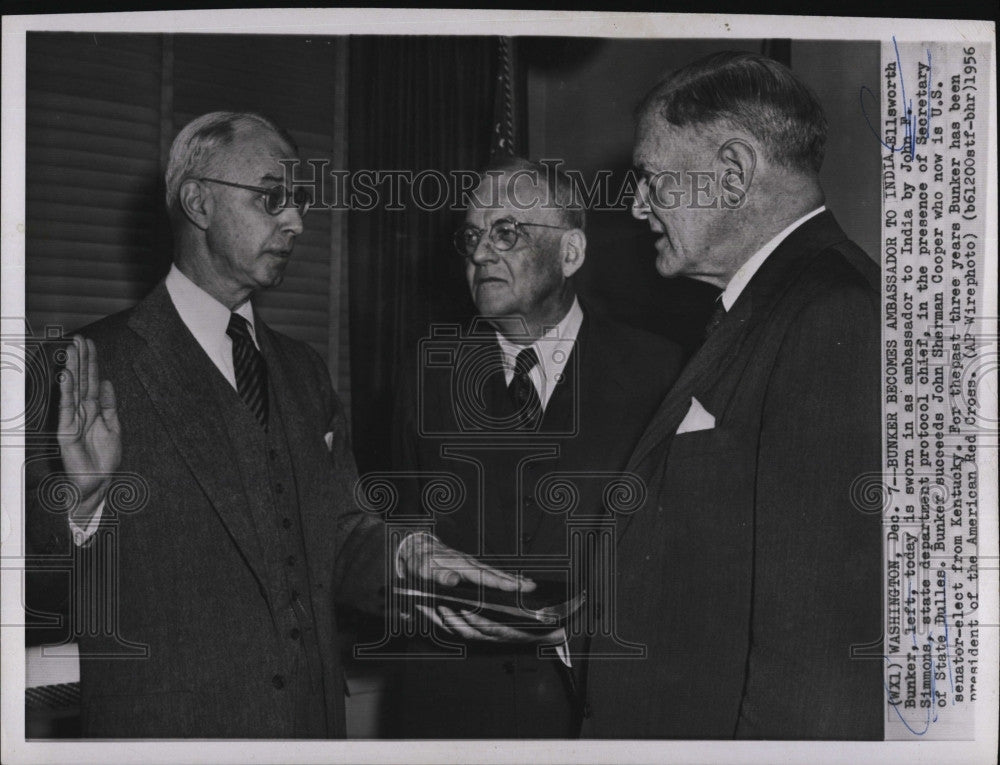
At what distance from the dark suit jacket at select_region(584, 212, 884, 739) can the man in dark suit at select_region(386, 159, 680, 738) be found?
8cm

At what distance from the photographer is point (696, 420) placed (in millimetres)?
1494

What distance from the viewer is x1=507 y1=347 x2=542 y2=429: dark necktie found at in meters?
1.55

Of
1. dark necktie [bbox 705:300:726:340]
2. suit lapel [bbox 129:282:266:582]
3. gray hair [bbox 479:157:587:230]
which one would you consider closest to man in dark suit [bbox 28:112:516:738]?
suit lapel [bbox 129:282:266:582]

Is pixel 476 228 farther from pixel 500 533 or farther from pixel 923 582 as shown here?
pixel 923 582

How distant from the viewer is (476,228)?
155 centimetres

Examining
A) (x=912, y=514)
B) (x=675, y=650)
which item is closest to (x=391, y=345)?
(x=675, y=650)

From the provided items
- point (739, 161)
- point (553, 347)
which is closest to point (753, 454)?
point (553, 347)

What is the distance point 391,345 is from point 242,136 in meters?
0.42

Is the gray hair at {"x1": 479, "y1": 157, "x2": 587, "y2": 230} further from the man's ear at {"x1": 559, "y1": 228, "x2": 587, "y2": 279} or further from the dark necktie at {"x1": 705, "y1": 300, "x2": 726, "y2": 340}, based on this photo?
the dark necktie at {"x1": 705, "y1": 300, "x2": 726, "y2": 340}

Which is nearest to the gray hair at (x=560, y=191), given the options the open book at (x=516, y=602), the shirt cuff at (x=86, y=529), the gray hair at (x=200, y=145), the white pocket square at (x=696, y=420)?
the white pocket square at (x=696, y=420)

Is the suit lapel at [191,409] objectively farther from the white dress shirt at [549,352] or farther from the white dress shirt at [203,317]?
the white dress shirt at [549,352]

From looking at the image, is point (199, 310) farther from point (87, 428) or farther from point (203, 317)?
point (87, 428)

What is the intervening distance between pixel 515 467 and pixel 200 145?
73 cm

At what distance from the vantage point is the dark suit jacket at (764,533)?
58.0 inches
